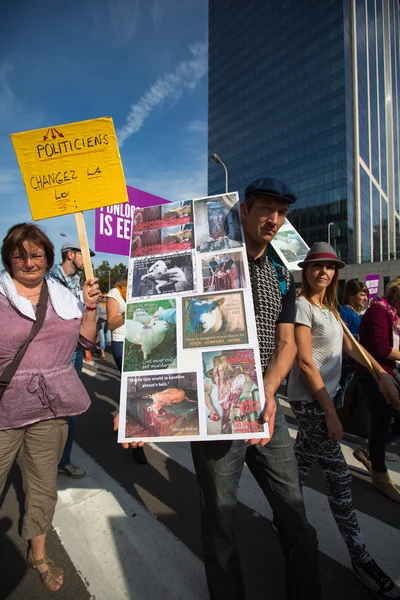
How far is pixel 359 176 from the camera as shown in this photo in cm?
5303

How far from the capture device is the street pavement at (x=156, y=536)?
6.22ft

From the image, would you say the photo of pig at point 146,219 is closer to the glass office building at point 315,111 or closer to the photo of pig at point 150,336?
the photo of pig at point 150,336

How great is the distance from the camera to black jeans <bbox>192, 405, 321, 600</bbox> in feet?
4.93

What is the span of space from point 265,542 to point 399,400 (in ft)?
4.57

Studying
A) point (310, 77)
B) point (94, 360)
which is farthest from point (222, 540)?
point (310, 77)

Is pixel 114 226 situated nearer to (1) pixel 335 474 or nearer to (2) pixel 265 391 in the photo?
(2) pixel 265 391

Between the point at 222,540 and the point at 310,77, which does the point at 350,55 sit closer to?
the point at 310,77

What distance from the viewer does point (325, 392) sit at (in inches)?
77.6

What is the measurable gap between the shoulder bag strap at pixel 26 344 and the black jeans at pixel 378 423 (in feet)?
8.91

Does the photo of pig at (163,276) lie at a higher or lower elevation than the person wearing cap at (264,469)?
higher

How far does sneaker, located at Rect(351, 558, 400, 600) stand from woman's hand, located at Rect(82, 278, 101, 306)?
7.48ft

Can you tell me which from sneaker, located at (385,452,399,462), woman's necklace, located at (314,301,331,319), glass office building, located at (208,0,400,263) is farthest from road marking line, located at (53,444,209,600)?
glass office building, located at (208,0,400,263)

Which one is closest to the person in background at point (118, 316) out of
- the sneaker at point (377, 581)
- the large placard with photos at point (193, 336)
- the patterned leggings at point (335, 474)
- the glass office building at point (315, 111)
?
the large placard with photos at point (193, 336)

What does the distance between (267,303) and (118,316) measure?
94cm
